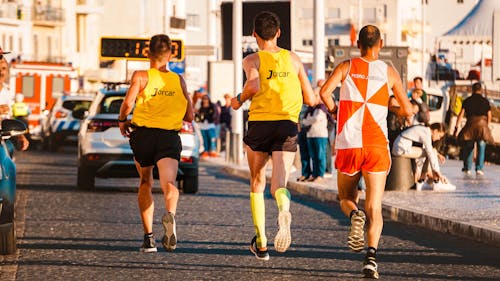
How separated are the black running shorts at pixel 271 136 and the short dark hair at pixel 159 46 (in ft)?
3.89

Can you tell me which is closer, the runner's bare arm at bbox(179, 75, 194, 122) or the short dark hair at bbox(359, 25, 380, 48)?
the short dark hair at bbox(359, 25, 380, 48)

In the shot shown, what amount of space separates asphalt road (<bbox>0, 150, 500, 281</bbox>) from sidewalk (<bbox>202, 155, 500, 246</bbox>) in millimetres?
238

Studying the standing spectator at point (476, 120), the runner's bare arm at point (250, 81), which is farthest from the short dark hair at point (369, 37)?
the standing spectator at point (476, 120)

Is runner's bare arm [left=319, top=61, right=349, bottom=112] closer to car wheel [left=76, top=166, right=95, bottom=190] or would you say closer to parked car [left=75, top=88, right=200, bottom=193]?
parked car [left=75, top=88, right=200, bottom=193]

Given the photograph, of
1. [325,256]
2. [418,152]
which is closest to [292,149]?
[325,256]

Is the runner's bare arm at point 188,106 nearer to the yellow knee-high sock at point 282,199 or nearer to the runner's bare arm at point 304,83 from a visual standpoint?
the runner's bare arm at point 304,83

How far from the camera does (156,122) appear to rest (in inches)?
539

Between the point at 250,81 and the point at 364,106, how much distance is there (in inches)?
38.7

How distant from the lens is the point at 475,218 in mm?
17438

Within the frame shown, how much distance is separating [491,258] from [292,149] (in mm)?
2099

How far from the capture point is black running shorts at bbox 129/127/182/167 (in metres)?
13.7

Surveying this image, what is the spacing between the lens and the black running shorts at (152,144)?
13.7 metres

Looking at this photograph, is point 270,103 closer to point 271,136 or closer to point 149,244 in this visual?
point 271,136

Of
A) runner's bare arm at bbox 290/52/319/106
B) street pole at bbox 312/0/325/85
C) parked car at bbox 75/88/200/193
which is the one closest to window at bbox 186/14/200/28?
street pole at bbox 312/0/325/85
